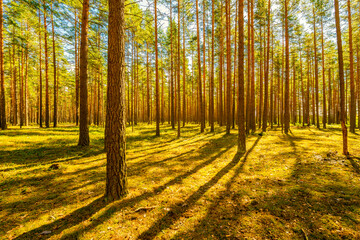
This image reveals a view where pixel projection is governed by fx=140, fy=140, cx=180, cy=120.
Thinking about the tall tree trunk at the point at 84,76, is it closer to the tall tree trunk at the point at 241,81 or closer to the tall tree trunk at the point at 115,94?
the tall tree trunk at the point at 115,94

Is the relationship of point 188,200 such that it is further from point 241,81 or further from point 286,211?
point 241,81

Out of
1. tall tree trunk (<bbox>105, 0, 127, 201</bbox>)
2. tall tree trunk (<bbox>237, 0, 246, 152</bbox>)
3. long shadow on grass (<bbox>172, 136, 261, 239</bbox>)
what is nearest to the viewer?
long shadow on grass (<bbox>172, 136, 261, 239</bbox>)

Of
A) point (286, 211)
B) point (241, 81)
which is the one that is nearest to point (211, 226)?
point (286, 211)

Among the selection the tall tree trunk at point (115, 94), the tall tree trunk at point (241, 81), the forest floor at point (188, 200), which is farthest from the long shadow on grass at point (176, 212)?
the tall tree trunk at point (241, 81)

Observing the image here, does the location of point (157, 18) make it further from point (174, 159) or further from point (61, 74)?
point (61, 74)

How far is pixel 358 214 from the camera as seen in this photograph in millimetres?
3070

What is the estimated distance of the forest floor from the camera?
270 centimetres

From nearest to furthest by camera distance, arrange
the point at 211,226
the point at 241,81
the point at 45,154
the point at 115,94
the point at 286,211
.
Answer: the point at 211,226, the point at 286,211, the point at 115,94, the point at 45,154, the point at 241,81

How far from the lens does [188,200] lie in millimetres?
3768

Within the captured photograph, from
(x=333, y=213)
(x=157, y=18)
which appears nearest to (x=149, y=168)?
(x=333, y=213)

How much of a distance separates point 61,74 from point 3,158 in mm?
21995

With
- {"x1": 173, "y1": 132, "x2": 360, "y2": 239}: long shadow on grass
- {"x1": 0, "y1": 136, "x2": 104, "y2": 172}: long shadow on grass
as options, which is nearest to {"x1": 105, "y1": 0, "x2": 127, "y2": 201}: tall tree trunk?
{"x1": 173, "y1": 132, "x2": 360, "y2": 239}: long shadow on grass

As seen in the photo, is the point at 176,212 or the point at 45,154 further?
the point at 45,154

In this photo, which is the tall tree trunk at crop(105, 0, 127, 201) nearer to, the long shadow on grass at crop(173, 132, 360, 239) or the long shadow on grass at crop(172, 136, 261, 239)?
the long shadow on grass at crop(172, 136, 261, 239)
